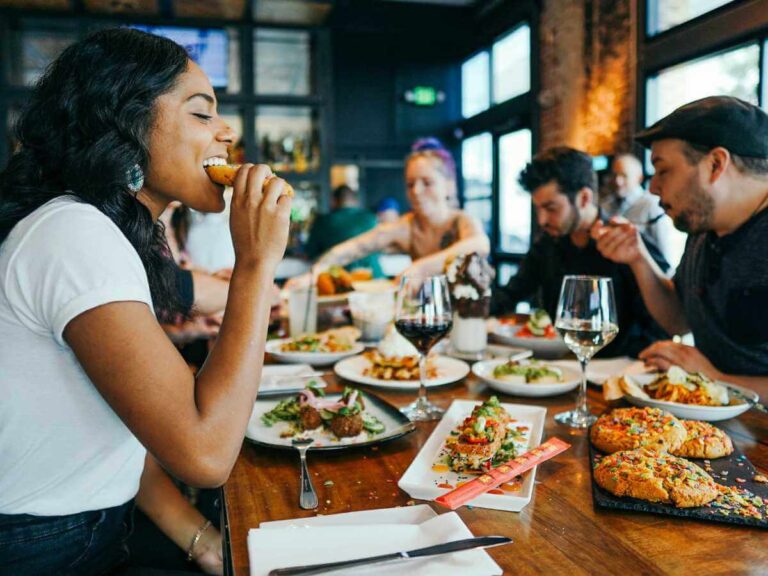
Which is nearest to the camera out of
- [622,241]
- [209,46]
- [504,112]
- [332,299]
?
[622,241]

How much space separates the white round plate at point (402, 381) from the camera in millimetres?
1461

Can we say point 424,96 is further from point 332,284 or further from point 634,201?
point 332,284

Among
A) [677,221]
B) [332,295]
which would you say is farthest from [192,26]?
[677,221]

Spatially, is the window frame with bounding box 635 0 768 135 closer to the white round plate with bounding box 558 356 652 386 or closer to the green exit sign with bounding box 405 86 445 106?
the white round plate with bounding box 558 356 652 386

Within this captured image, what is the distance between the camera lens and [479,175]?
826 centimetres

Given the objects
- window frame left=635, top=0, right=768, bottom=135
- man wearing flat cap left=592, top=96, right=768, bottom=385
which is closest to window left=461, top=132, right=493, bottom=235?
window frame left=635, top=0, right=768, bottom=135

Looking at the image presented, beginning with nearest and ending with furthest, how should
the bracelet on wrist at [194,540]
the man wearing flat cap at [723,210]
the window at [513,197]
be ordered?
the bracelet on wrist at [194,540]
the man wearing flat cap at [723,210]
the window at [513,197]

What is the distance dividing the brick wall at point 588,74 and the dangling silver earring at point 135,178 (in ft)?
15.8

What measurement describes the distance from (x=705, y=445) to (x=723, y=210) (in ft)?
3.46

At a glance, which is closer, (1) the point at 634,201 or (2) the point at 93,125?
(2) the point at 93,125

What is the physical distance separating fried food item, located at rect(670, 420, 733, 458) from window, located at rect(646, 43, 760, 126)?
348cm

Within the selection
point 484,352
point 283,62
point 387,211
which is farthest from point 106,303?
point 387,211

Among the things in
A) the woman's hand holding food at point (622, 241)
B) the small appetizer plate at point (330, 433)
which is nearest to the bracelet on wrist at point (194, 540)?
the small appetizer plate at point (330, 433)

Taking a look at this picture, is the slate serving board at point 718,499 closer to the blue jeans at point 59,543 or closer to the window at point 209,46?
the blue jeans at point 59,543
